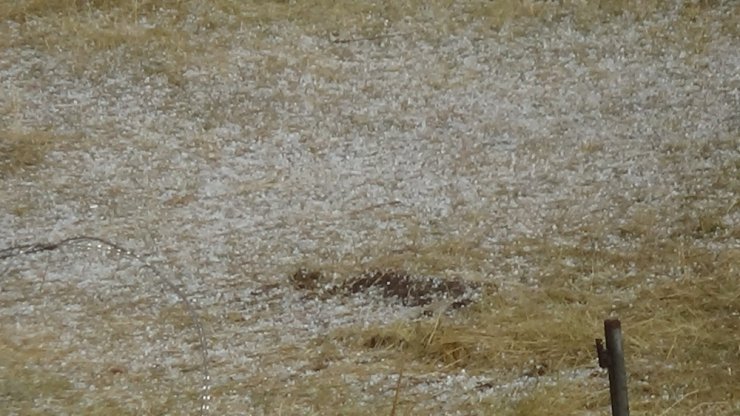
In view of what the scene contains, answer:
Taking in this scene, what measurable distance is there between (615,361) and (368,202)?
0.83 m

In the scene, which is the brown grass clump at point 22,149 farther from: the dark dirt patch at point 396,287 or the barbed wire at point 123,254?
the dark dirt patch at point 396,287

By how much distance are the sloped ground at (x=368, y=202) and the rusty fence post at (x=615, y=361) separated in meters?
0.37

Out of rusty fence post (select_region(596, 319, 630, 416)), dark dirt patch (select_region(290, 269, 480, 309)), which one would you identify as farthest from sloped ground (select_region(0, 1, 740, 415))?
rusty fence post (select_region(596, 319, 630, 416))

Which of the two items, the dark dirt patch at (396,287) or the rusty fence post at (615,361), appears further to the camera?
the dark dirt patch at (396,287)

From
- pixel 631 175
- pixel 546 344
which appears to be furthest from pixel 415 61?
pixel 546 344

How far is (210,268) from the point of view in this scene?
1.40m

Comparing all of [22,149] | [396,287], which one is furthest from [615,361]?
[22,149]

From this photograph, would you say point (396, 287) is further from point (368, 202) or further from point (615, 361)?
point (615, 361)

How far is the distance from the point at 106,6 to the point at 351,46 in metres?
0.45

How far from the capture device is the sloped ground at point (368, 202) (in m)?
1.17

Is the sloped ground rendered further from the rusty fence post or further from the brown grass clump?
the rusty fence post

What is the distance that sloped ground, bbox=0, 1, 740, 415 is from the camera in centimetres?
117

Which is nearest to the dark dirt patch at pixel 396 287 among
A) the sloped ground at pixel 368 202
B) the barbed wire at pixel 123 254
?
the sloped ground at pixel 368 202

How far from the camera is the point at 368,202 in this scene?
1512mm
